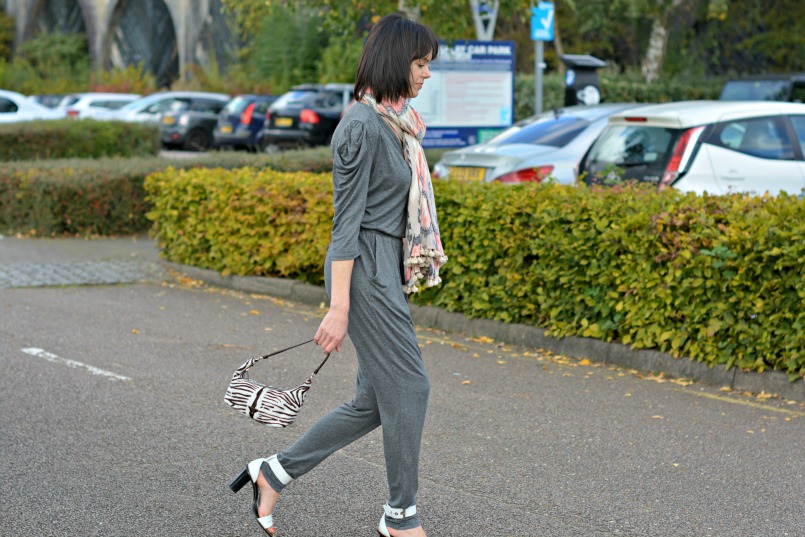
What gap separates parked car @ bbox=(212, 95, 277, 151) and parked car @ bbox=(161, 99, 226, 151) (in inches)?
49.2

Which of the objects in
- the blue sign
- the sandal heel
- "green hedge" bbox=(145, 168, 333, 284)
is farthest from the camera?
the blue sign

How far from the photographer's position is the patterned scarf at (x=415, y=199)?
3.99 m

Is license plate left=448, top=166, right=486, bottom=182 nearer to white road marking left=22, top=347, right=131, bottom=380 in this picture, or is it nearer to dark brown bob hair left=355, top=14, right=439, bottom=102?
white road marking left=22, top=347, right=131, bottom=380

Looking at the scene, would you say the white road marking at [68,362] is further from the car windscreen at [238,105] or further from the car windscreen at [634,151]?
the car windscreen at [238,105]

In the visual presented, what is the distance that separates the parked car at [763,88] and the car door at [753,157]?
34.6ft

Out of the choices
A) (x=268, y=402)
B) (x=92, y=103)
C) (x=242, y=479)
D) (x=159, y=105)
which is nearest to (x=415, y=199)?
(x=268, y=402)

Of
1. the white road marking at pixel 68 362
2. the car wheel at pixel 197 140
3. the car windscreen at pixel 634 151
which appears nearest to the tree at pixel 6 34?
the car wheel at pixel 197 140

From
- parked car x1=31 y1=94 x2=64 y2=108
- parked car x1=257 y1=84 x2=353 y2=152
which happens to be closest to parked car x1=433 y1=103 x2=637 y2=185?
parked car x1=257 y1=84 x2=353 y2=152

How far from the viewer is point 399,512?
4.17 meters

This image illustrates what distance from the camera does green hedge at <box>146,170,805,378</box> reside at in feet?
23.0

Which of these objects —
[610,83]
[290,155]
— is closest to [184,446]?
[290,155]

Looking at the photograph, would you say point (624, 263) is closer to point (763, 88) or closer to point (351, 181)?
point (351, 181)

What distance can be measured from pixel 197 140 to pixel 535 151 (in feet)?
66.6

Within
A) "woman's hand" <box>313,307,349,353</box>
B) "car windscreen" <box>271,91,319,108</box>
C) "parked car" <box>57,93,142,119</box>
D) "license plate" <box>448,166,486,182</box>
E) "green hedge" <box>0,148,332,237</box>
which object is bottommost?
"parked car" <box>57,93,142,119</box>
